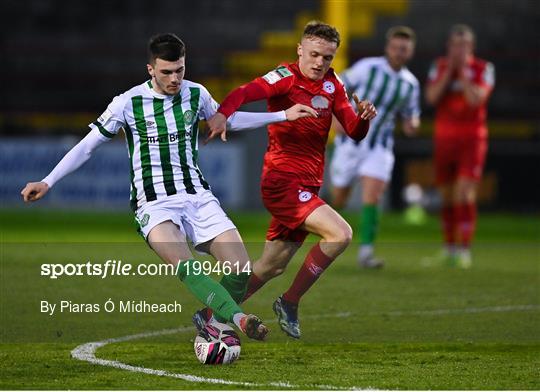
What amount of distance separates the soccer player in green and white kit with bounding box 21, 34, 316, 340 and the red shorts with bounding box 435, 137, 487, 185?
4938 millimetres

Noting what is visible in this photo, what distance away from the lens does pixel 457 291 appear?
8.43 metres

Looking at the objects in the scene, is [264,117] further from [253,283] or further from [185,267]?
[253,283]

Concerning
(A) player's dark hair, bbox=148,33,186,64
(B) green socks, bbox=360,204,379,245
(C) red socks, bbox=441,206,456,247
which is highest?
(A) player's dark hair, bbox=148,33,186,64

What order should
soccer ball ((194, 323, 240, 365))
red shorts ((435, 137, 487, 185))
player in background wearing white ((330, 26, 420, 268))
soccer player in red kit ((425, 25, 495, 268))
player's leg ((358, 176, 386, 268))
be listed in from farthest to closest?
red shorts ((435, 137, 487, 185)) → soccer player in red kit ((425, 25, 495, 268)) → player in background wearing white ((330, 26, 420, 268)) → player's leg ((358, 176, 386, 268)) → soccer ball ((194, 323, 240, 365))

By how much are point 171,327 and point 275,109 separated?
1319 mm

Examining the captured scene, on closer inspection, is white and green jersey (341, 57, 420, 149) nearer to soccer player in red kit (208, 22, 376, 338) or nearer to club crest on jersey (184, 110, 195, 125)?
soccer player in red kit (208, 22, 376, 338)

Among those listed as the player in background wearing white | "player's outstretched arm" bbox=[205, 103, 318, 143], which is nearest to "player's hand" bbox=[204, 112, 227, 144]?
"player's outstretched arm" bbox=[205, 103, 318, 143]

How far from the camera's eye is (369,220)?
10.0 meters

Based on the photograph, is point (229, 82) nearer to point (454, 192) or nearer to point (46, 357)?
point (454, 192)

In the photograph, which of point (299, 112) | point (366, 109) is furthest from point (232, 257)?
point (366, 109)

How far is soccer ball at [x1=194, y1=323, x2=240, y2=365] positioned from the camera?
537 centimetres

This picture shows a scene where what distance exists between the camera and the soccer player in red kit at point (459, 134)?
10461 millimetres

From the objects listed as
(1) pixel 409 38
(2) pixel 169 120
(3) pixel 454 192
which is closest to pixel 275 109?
(2) pixel 169 120

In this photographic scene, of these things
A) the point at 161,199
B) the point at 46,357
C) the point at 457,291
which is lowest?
the point at 457,291
